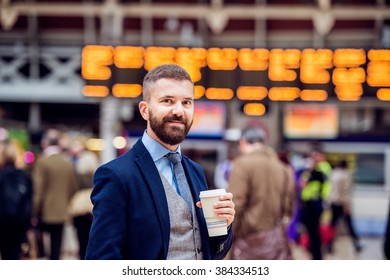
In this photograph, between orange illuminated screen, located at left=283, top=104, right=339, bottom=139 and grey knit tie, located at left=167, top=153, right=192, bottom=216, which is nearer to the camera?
grey knit tie, located at left=167, top=153, right=192, bottom=216

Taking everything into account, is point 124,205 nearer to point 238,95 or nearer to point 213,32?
point 238,95

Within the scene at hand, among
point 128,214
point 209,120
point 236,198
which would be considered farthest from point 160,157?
point 209,120

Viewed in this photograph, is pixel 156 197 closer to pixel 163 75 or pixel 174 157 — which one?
pixel 174 157

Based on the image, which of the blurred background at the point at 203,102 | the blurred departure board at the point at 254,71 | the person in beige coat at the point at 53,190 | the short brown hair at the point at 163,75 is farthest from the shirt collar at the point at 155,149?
the blurred background at the point at 203,102

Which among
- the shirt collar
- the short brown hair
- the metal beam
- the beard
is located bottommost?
the shirt collar

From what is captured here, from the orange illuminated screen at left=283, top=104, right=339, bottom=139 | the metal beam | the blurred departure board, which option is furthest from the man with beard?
the orange illuminated screen at left=283, top=104, right=339, bottom=139

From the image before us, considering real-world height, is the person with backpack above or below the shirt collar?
below

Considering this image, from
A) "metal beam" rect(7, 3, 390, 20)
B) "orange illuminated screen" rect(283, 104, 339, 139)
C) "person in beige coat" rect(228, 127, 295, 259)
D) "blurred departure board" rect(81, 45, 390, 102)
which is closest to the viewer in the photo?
"person in beige coat" rect(228, 127, 295, 259)

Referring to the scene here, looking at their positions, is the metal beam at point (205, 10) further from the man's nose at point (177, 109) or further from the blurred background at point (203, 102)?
the man's nose at point (177, 109)

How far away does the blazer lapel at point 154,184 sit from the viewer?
248 cm

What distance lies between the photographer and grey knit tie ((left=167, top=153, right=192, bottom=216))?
2645 millimetres

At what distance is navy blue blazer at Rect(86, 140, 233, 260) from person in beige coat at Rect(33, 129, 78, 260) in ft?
18.0

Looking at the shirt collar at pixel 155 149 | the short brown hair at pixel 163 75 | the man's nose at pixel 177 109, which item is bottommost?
the shirt collar at pixel 155 149

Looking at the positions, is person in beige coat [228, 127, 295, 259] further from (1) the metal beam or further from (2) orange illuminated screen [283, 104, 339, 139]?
(1) the metal beam
